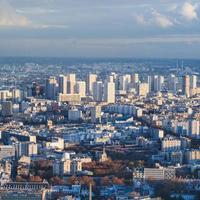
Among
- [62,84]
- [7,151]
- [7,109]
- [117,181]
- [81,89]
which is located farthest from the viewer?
[81,89]

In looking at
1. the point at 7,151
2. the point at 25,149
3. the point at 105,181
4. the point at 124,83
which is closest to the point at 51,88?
the point at 124,83

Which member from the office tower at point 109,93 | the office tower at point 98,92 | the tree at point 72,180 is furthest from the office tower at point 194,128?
the office tower at point 98,92

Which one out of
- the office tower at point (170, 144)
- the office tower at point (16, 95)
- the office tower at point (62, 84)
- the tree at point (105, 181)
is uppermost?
the office tower at point (62, 84)

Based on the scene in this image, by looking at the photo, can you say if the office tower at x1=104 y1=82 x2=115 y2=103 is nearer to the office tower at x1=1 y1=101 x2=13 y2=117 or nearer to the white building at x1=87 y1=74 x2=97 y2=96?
the white building at x1=87 y1=74 x2=97 y2=96

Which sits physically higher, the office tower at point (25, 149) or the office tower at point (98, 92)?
the office tower at point (98, 92)

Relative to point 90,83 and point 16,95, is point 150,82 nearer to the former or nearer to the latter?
point 90,83

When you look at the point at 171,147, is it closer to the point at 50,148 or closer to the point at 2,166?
the point at 50,148

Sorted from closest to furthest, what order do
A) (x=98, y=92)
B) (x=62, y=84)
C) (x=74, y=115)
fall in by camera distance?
(x=74, y=115) < (x=98, y=92) < (x=62, y=84)

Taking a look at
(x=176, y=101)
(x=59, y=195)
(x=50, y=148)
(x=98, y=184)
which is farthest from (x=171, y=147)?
(x=176, y=101)

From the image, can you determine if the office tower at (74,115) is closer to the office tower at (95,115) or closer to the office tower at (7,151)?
the office tower at (95,115)

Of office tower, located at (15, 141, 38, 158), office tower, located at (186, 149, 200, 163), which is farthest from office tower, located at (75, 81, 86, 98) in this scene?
office tower, located at (186, 149, 200, 163)

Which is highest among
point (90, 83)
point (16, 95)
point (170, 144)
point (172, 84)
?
point (90, 83)
